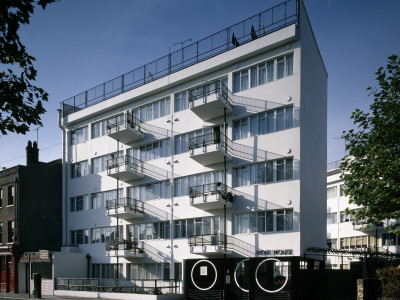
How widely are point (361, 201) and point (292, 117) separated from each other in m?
7.55

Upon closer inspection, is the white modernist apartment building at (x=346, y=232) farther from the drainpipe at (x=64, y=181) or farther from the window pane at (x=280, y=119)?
the drainpipe at (x=64, y=181)

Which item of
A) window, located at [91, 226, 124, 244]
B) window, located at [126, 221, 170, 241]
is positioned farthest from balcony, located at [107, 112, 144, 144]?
window, located at [91, 226, 124, 244]

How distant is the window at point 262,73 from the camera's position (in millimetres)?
29234

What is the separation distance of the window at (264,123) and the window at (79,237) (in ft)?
59.9

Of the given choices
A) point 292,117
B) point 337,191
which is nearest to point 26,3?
Result: point 292,117

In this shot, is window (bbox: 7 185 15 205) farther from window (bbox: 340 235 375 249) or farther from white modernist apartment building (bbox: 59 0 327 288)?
window (bbox: 340 235 375 249)

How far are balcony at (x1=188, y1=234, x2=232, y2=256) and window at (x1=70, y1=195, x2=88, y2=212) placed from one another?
1425 cm

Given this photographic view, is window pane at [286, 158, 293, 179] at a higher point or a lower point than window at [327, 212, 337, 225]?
higher

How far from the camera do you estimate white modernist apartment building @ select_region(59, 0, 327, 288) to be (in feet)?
94.0

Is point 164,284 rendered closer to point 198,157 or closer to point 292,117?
point 198,157

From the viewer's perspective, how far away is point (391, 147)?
22453mm

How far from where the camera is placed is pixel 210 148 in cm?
3033

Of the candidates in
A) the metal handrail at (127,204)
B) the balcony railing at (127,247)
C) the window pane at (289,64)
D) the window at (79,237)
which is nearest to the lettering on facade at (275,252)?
the balcony railing at (127,247)

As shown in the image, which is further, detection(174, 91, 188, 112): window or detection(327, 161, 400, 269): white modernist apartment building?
detection(327, 161, 400, 269): white modernist apartment building
